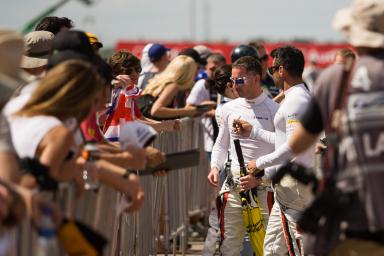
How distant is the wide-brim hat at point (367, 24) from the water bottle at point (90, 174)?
165 centimetres

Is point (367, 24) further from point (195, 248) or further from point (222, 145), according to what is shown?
point (195, 248)

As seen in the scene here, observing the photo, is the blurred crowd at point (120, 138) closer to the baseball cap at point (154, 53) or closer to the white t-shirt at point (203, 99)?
the baseball cap at point (154, 53)

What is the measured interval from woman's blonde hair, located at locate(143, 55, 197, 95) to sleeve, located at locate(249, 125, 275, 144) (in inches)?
98.5

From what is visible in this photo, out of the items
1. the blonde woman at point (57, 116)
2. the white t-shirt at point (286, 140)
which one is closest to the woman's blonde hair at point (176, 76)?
the white t-shirt at point (286, 140)

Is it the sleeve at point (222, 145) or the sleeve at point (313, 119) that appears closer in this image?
the sleeve at point (313, 119)

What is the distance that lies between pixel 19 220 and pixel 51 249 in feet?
1.51

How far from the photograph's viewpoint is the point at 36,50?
26.6 feet

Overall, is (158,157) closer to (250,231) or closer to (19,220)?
(19,220)

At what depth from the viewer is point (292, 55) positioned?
916cm

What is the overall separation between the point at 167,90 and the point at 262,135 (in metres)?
2.52

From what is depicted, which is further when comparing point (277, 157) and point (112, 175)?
point (277, 157)

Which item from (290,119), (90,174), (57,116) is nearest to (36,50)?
(290,119)

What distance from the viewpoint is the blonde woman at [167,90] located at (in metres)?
11.5

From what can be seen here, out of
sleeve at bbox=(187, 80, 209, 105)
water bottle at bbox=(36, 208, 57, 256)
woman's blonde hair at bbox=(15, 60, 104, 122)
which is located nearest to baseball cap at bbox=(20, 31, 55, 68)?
woman's blonde hair at bbox=(15, 60, 104, 122)
